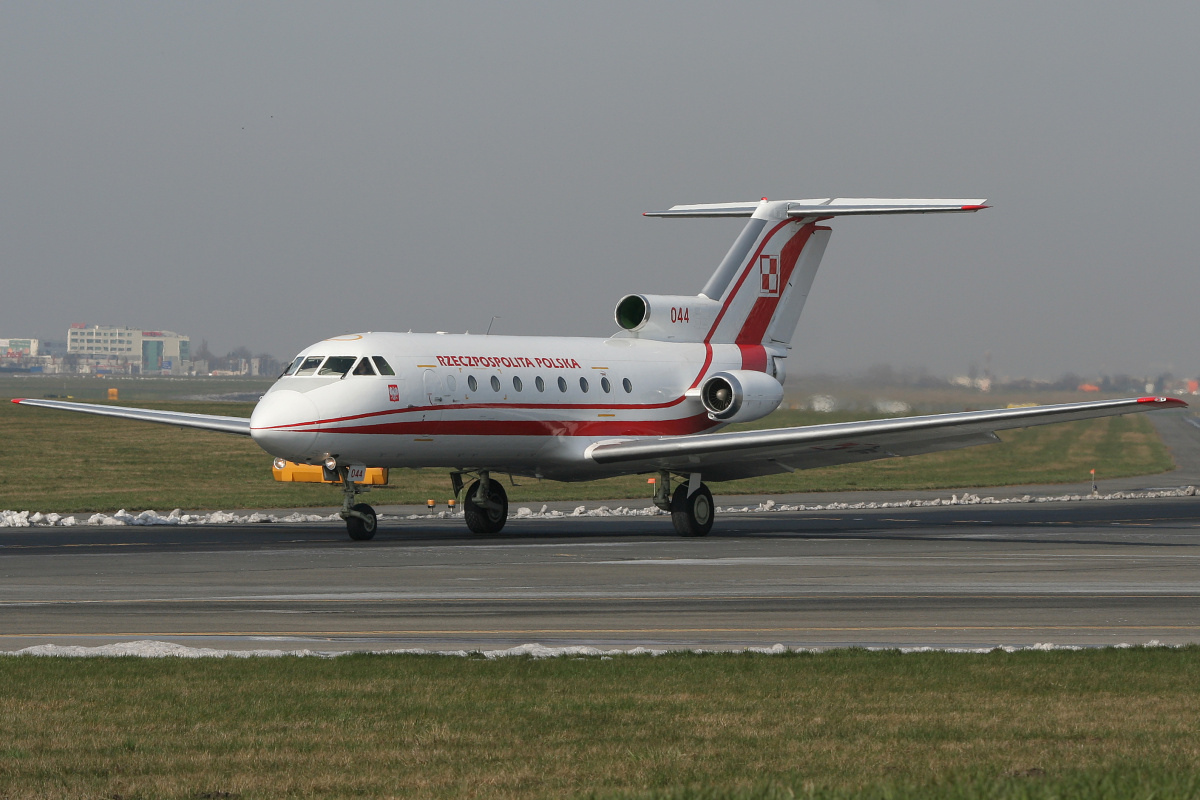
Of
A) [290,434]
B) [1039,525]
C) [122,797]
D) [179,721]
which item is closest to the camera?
[122,797]

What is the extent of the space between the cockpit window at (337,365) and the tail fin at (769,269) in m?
10.2

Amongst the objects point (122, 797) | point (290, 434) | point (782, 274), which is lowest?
point (122, 797)

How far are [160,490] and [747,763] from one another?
125ft

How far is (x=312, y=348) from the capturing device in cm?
2911

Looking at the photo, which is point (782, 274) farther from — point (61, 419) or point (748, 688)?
point (61, 419)

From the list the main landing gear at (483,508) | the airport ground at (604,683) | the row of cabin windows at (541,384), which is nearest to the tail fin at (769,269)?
the row of cabin windows at (541,384)

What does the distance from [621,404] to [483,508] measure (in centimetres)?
384

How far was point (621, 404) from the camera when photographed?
32906 mm

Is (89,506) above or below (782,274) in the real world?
below

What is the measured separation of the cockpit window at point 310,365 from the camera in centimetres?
2855

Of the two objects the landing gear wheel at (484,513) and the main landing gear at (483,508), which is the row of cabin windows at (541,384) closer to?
the main landing gear at (483,508)

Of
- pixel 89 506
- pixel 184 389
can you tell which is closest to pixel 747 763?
pixel 89 506

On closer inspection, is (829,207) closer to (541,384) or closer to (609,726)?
(541,384)

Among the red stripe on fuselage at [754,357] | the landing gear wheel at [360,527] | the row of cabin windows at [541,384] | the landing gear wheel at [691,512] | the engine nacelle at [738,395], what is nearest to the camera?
the landing gear wheel at [360,527]
